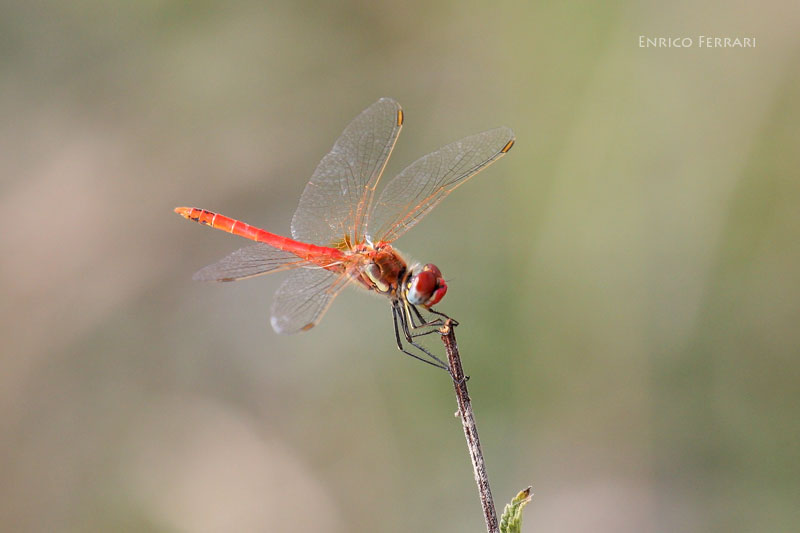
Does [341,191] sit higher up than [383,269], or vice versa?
[341,191]

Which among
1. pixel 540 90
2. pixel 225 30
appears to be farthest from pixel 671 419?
pixel 225 30

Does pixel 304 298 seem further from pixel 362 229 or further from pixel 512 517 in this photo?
pixel 512 517

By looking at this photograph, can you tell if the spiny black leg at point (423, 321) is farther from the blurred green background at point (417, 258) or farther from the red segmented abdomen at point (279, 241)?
the blurred green background at point (417, 258)

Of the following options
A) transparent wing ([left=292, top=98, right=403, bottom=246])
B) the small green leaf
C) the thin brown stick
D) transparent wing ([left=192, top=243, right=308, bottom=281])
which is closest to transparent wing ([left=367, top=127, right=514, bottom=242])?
transparent wing ([left=292, top=98, right=403, bottom=246])

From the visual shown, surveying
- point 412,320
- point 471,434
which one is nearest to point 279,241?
point 412,320

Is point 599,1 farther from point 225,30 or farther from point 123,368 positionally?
point 123,368
